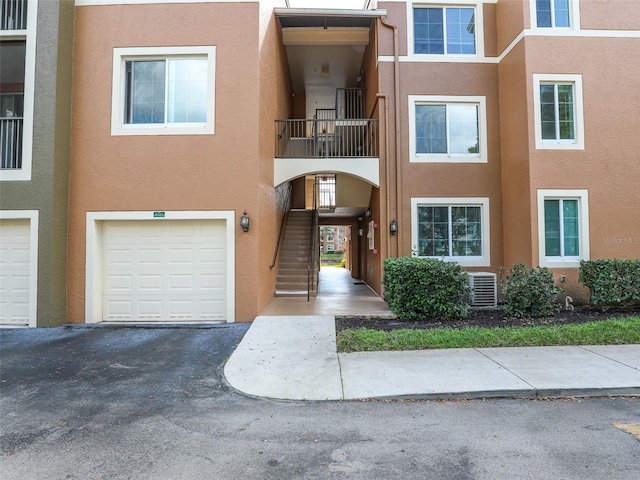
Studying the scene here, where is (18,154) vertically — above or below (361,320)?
above

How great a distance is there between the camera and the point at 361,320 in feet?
23.1

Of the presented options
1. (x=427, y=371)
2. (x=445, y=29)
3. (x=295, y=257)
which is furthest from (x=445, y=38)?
(x=427, y=371)

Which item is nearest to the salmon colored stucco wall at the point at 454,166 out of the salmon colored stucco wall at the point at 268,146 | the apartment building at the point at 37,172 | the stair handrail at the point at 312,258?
the stair handrail at the point at 312,258

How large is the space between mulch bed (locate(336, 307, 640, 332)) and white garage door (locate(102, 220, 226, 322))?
287 cm

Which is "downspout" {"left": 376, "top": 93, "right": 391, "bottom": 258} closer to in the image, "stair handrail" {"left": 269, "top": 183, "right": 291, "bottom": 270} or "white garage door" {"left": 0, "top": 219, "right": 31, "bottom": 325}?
"stair handrail" {"left": 269, "top": 183, "right": 291, "bottom": 270}

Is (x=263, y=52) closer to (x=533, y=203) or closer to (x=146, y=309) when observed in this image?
(x=146, y=309)

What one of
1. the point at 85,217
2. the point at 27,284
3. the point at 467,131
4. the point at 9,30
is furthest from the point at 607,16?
the point at 27,284

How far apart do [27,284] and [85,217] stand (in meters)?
1.72

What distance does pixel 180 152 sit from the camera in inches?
285

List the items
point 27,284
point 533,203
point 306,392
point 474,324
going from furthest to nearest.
Answer: 1. point 533,203
2. point 27,284
3. point 474,324
4. point 306,392

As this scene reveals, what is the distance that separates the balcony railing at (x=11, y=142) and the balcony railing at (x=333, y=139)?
5.57m

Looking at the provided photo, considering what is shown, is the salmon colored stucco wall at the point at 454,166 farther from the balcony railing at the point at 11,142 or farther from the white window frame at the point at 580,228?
the balcony railing at the point at 11,142

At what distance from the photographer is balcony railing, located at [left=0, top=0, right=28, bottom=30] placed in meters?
7.22

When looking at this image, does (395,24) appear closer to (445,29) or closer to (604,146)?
(445,29)
